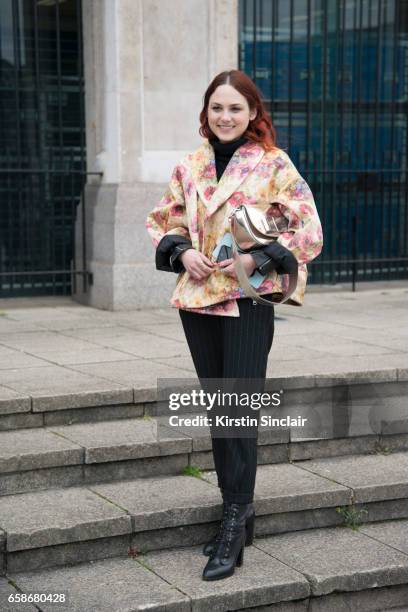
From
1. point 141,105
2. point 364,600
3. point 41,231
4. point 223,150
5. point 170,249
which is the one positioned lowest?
point 364,600

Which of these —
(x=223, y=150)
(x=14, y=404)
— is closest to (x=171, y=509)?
(x=14, y=404)

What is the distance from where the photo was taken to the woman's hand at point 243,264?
4.05 metres

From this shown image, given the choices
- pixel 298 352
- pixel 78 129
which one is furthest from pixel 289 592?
pixel 78 129

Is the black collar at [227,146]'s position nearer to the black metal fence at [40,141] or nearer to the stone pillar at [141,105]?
the stone pillar at [141,105]

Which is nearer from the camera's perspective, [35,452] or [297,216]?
[297,216]

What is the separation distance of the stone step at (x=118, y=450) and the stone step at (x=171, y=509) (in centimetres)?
6

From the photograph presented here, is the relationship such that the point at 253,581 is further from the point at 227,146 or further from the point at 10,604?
the point at 227,146

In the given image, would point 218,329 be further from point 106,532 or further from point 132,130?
point 132,130

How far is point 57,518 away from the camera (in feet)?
14.7

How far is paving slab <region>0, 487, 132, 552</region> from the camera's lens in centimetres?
434

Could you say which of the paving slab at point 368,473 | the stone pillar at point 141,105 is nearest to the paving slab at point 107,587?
the paving slab at point 368,473

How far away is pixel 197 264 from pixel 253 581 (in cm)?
135

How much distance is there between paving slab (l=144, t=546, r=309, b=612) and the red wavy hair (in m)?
1.80

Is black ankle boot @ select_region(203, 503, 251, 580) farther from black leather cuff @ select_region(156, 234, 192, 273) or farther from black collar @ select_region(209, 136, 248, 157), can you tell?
black collar @ select_region(209, 136, 248, 157)
